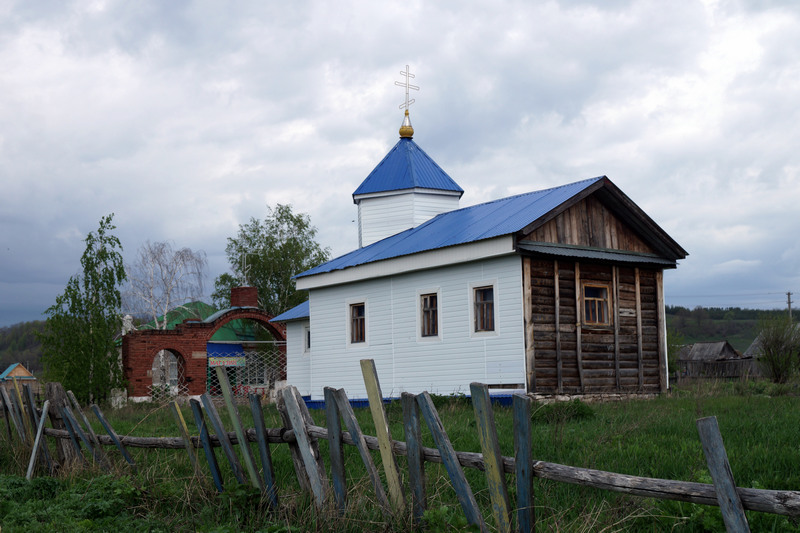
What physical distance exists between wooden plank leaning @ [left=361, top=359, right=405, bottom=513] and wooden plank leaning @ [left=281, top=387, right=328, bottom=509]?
0.68 metres

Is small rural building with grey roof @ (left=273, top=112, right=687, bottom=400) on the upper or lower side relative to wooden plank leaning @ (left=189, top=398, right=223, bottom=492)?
upper

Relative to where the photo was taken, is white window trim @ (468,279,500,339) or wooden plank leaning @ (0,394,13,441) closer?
wooden plank leaning @ (0,394,13,441)

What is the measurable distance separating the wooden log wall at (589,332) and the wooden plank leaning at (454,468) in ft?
35.3

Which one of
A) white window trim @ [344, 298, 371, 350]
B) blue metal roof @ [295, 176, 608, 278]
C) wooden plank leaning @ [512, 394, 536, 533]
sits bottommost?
wooden plank leaning @ [512, 394, 536, 533]

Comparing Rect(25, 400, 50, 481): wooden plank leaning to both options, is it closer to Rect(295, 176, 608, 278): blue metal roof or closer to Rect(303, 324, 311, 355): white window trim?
Rect(295, 176, 608, 278): blue metal roof

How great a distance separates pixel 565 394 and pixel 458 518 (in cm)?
1161

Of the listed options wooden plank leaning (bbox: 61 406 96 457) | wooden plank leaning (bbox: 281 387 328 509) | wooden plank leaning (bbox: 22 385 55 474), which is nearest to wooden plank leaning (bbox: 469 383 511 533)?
wooden plank leaning (bbox: 281 387 328 509)

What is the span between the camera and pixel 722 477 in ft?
10.9

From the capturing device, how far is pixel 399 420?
467 inches

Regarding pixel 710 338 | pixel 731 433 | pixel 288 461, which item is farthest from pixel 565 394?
pixel 710 338

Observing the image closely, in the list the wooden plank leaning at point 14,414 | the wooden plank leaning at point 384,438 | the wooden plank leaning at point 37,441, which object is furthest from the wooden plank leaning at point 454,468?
the wooden plank leaning at point 14,414

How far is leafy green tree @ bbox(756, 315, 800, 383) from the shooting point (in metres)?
24.0

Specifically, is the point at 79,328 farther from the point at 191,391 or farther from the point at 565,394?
the point at 565,394

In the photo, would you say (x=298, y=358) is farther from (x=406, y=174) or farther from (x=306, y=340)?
(x=406, y=174)
